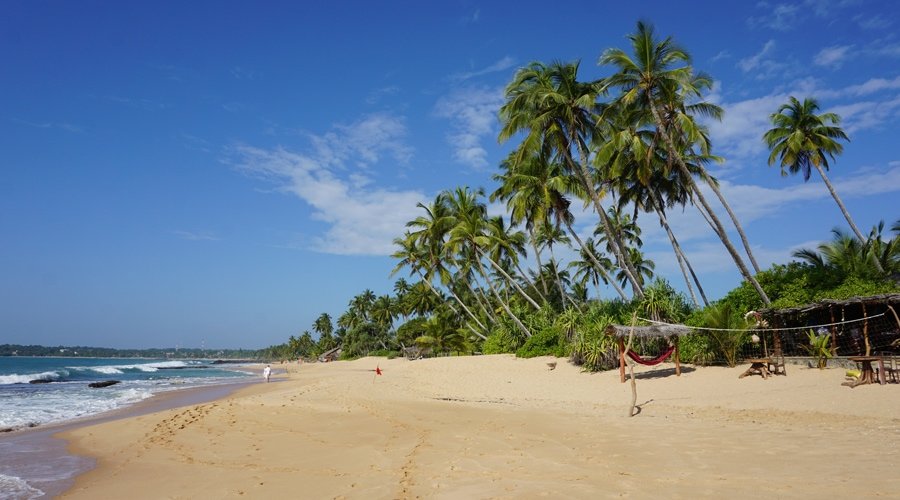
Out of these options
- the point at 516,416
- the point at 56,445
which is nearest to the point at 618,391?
the point at 516,416

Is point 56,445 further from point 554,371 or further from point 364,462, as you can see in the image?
point 554,371

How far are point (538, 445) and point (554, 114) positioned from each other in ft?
53.2

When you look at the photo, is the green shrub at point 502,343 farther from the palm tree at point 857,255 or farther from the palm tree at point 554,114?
the palm tree at point 857,255

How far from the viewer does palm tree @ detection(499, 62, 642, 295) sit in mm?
20891

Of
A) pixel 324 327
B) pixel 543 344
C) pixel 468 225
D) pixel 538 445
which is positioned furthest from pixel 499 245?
pixel 324 327

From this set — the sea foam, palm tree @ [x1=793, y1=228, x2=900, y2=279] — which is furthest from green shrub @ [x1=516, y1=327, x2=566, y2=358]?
the sea foam

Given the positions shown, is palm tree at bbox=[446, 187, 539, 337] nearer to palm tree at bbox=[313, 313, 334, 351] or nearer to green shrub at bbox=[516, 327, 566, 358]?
green shrub at bbox=[516, 327, 566, 358]

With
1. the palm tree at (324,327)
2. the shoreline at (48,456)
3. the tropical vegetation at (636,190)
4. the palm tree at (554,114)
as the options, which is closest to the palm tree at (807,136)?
the tropical vegetation at (636,190)

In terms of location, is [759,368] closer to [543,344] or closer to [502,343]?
[543,344]

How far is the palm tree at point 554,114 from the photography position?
20.9 m

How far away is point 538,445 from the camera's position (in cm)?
805

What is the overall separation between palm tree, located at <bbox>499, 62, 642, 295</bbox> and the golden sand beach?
988cm

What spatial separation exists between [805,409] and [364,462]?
926cm

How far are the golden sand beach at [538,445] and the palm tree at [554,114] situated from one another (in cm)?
988
